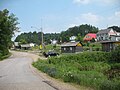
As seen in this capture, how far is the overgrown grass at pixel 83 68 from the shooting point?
54.8 feet

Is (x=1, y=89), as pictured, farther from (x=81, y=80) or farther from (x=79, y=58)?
(x=79, y=58)

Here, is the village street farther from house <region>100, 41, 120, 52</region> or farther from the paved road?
house <region>100, 41, 120, 52</region>

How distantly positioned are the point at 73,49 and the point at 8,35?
59.7 feet

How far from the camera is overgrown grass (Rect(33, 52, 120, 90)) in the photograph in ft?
54.8

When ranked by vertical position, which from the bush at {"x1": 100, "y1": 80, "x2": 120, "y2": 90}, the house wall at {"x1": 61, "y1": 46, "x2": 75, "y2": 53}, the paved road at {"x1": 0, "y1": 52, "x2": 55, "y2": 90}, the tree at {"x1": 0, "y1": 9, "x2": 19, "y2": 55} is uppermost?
the tree at {"x1": 0, "y1": 9, "x2": 19, "y2": 55}

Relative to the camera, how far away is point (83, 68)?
40562 mm

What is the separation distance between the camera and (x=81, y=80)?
17.0m

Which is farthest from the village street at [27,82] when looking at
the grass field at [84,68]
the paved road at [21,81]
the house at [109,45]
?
the house at [109,45]

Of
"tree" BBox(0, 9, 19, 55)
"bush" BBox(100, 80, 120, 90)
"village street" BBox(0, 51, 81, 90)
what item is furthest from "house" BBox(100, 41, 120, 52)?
"bush" BBox(100, 80, 120, 90)

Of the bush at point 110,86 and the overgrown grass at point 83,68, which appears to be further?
A: the overgrown grass at point 83,68

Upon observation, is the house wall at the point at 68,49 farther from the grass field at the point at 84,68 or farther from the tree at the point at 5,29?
the grass field at the point at 84,68

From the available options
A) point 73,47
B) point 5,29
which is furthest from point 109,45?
point 5,29

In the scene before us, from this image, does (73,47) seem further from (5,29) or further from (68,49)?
(5,29)

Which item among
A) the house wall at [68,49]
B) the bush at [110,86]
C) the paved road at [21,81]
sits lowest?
the paved road at [21,81]
